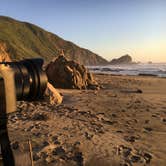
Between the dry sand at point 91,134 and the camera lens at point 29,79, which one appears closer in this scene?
the camera lens at point 29,79

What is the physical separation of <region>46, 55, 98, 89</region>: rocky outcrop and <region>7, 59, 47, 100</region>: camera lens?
10.9 meters

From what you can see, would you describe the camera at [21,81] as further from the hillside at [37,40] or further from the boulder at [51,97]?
the hillside at [37,40]

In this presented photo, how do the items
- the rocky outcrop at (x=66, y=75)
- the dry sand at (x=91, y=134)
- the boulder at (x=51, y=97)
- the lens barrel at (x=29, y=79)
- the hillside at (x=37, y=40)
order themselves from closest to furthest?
the lens barrel at (x=29, y=79)
the dry sand at (x=91, y=134)
the boulder at (x=51, y=97)
the rocky outcrop at (x=66, y=75)
the hillside at (x=37, y=40)

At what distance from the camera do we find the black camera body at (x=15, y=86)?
2072mm

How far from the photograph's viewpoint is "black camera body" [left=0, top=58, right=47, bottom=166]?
2.07 m

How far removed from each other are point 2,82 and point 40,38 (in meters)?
178

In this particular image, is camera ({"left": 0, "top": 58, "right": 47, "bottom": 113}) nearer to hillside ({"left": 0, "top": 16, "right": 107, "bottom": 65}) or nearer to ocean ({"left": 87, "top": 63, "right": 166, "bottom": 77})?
ocean ({"left": 87, "top": 63, "right": 166, "bottom": 77})

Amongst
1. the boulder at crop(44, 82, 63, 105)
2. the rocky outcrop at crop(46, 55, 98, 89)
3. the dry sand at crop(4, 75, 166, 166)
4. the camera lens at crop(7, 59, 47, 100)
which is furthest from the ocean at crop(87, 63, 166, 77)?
the camera lens at crop(7, 59, 47, 100)

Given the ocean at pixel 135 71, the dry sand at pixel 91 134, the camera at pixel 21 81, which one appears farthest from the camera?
the ocean at pixel 135 71

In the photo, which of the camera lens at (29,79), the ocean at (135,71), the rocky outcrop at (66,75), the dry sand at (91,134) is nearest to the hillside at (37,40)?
the ocean at (135,71)

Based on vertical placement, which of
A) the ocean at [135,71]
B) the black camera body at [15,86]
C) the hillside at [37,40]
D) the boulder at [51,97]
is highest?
the hillside at [37,40]

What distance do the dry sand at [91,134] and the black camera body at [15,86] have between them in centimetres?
231

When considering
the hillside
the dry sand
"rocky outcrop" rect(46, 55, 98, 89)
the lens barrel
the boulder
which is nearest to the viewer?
the lens barrel

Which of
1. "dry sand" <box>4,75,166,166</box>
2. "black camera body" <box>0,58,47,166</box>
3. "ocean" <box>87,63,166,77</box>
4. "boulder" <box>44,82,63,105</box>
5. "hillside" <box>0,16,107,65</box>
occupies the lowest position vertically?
"ocean" <box>87,63,166,77</box>
